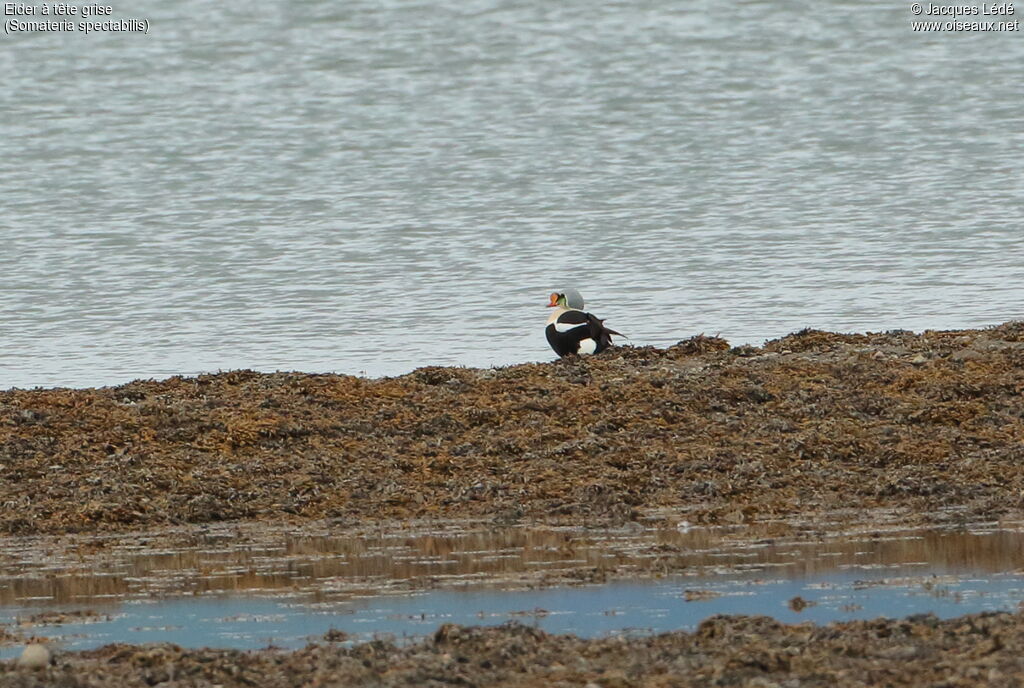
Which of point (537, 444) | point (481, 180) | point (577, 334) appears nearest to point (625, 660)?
point (537, 444)

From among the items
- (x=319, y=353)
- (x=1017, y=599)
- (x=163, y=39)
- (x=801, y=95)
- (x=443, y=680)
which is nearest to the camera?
(x=443, y=680)

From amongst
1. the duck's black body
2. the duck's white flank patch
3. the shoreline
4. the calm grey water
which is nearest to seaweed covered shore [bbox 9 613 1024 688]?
the shoreline

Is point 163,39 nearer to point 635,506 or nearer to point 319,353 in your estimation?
point 319,353

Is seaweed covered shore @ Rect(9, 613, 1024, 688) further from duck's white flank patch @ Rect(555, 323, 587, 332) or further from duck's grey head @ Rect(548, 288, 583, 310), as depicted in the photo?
duck's grey head @ Rect(548, 288, 583, 310)

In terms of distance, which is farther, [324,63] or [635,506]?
[324,63]

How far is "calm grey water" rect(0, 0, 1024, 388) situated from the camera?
56.2ft

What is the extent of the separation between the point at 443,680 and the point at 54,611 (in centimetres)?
197

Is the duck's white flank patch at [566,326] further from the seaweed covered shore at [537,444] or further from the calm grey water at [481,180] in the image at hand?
the seaweed covered shore at [537,444]

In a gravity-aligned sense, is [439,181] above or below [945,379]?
above

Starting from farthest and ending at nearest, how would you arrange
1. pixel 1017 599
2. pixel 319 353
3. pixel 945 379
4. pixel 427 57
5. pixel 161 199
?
pixel 427 57 → pixel 161 199 → pixel 319 353 → pixel 945 379 → pixel 1017 599

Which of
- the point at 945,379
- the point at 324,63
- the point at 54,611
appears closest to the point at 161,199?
the point at 324,63

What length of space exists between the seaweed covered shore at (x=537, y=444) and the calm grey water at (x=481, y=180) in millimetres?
3811

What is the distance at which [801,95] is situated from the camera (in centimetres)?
3541

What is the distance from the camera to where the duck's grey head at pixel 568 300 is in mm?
14680
